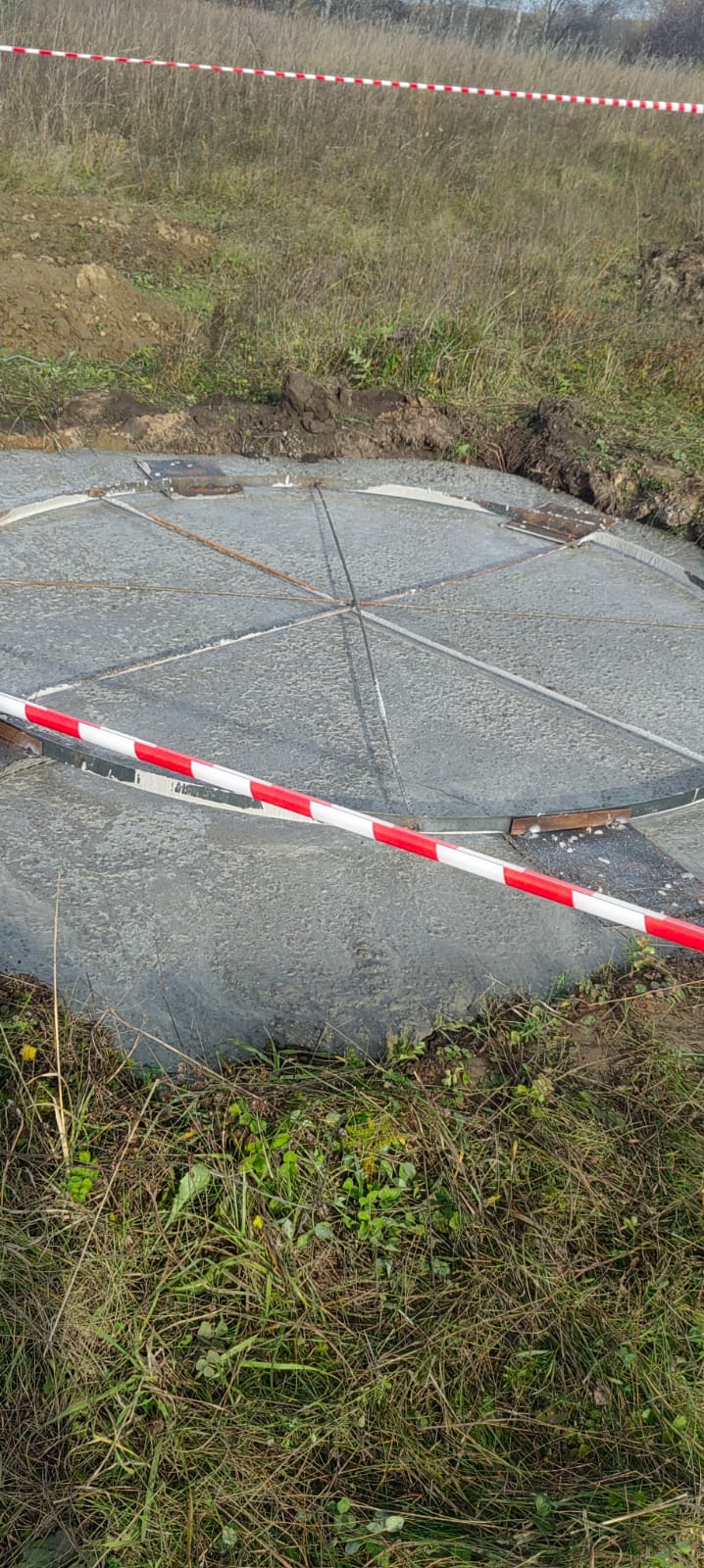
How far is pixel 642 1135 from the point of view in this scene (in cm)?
273

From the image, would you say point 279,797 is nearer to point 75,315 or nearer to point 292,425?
point 292,425

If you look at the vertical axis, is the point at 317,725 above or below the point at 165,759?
below

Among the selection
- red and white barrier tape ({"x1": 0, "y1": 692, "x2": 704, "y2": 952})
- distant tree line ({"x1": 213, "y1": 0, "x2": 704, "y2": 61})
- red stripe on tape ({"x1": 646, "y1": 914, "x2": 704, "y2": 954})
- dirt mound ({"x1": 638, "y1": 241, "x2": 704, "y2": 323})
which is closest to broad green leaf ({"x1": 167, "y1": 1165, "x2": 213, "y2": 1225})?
red and white barrier tape ({"x1": 0, "y1": 692, "x2": 704, "y2": 952})

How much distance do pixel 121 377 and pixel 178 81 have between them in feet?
18.5

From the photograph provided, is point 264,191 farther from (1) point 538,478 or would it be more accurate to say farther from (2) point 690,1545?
(2) point 690,1545

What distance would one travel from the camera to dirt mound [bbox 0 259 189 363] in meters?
7.50

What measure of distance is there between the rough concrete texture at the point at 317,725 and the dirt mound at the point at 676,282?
352 cm

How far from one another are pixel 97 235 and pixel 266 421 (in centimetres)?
341

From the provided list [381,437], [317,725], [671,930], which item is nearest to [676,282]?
[381,437]

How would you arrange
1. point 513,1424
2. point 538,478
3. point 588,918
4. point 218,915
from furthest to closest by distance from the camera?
1. point 538,478
2. point 588,918
3. point 218,915
4. point 513,1424

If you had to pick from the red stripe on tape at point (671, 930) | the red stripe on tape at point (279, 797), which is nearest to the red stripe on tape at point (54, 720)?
the red stripe on tape at point (279, 797)

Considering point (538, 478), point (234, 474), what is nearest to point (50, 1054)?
point (234, 474)

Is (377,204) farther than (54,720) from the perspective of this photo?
Yes

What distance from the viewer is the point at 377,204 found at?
410 inches
